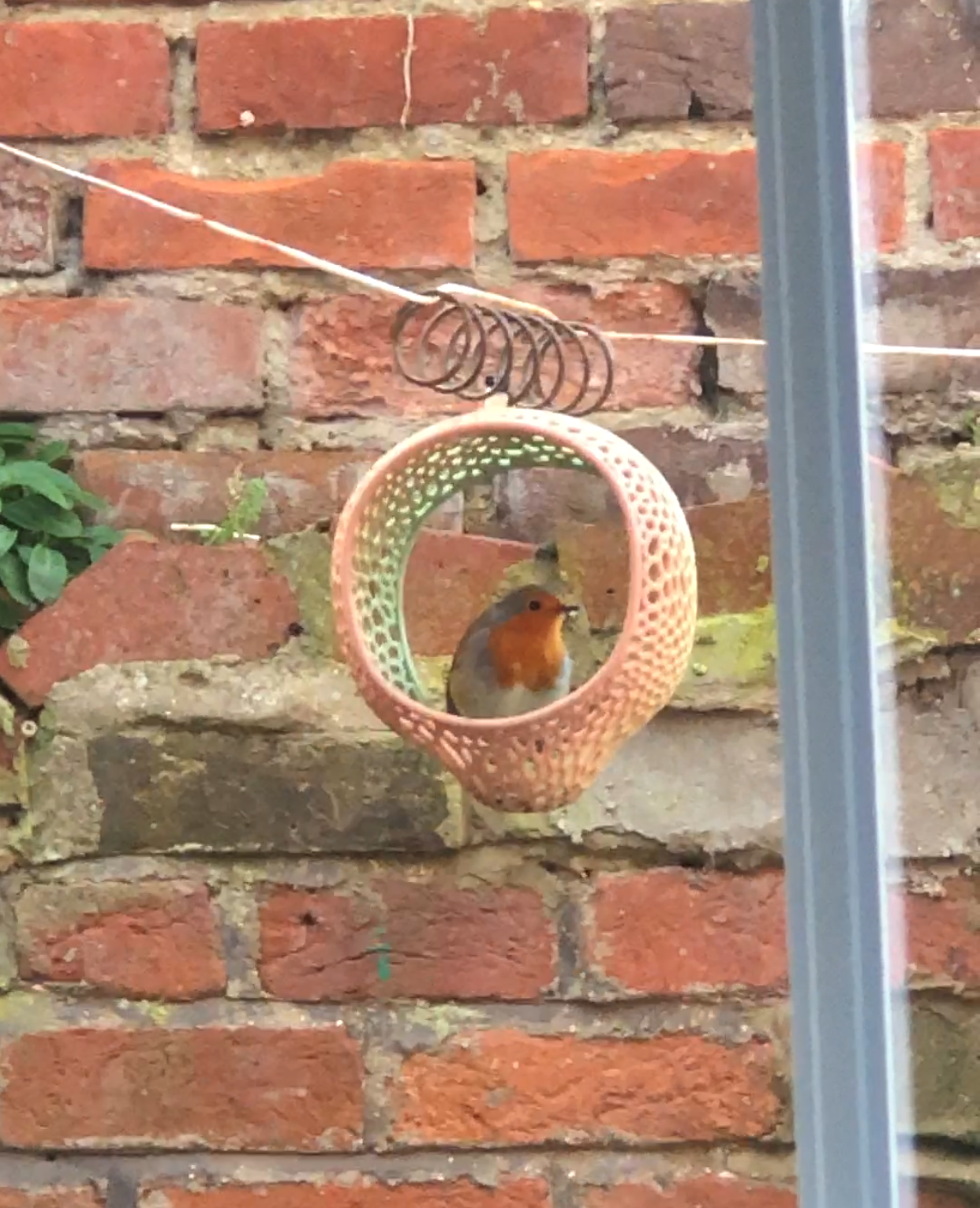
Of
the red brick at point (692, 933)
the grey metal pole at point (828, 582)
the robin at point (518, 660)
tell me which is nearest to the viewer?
the grey metal pole at point (828, 582)

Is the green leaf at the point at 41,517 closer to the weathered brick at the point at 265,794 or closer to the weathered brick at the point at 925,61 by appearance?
the weathered brick at the point at 265,794

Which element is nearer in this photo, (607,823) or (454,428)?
(454,428)

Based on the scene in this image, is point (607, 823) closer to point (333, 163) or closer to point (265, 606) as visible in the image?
point (265, 606)

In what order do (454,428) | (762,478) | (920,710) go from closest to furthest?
1. (454,428)
2. (920,710)
3. (762,478)

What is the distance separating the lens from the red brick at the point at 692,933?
0.83 m

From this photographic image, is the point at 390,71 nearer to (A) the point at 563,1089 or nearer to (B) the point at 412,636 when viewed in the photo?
(B) the point at 412,636

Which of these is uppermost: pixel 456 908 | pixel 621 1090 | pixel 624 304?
pixel 624 304

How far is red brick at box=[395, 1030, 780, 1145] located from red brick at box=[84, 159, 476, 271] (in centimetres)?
46

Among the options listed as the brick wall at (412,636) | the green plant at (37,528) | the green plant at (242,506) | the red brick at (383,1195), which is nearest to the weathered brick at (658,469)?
the brick wall at (412,636)

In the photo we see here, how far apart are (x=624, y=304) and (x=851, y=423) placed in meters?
0.45

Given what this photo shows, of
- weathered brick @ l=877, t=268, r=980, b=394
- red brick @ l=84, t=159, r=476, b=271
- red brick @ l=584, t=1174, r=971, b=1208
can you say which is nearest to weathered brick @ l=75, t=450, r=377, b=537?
red brick @ l=84, t=159, r=476, b=271

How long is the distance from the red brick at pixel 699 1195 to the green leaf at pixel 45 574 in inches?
18.2

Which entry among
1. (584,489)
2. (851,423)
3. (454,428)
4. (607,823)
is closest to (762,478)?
(584,489)

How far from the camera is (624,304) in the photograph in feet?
2.87
